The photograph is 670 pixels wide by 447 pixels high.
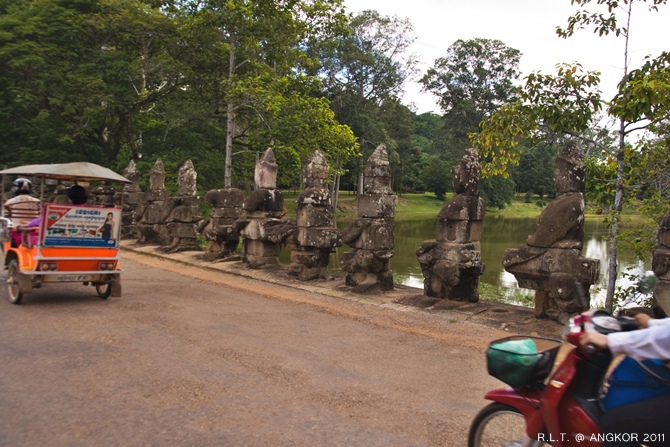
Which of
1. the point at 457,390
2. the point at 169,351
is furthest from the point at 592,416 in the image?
the point at 169,351

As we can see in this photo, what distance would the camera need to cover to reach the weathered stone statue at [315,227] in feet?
33.0

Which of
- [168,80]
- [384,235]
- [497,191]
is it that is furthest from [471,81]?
[384,235]

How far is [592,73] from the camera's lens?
272 inches

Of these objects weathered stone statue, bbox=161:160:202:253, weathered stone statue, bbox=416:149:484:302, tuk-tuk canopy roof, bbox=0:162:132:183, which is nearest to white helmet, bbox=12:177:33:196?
tuk-tuk canopy roof, bbox=0:162:132:183

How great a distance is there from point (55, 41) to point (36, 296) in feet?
50.7

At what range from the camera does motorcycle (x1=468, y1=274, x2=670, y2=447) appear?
2654mm

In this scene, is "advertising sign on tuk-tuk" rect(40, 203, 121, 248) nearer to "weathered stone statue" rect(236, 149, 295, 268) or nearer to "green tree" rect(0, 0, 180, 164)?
"weathered stone statue" rect(236, 149, 295, 268)

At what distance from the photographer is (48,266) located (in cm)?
769

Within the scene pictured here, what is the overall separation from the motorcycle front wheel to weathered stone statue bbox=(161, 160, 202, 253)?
12.4 meters

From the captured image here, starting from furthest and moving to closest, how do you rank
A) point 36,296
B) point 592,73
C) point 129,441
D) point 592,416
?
point 36,296
point 592,73
point 129,441
point 592,416

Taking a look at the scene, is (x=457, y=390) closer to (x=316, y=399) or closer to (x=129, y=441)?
(x=316, y=399)

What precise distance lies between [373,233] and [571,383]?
6.22 m

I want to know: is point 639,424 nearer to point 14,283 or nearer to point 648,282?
point 648,282

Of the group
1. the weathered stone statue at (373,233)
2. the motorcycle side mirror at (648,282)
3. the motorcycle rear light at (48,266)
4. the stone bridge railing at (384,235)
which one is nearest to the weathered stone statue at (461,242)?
the stone bridge railing at (384,235)
